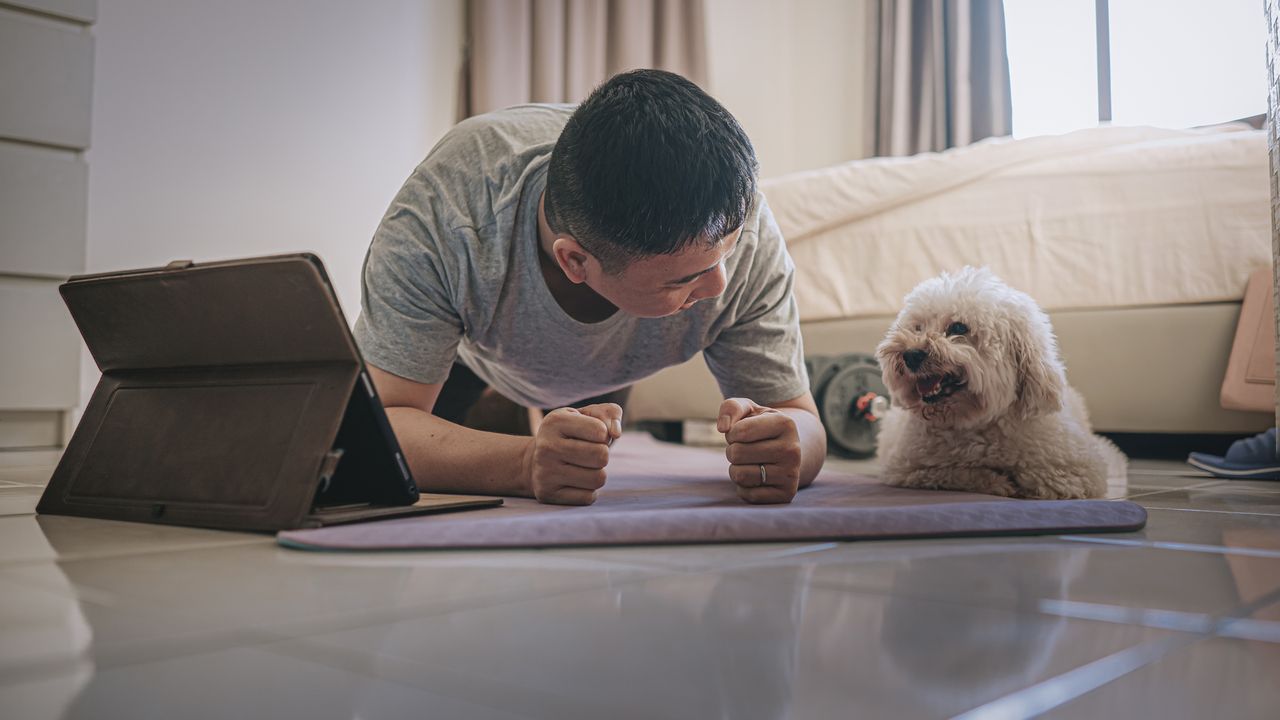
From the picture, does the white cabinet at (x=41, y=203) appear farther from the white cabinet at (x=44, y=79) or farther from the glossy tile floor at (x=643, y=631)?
the glossy tile floor at (x=643, y=631)

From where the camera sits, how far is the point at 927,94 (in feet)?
15.1

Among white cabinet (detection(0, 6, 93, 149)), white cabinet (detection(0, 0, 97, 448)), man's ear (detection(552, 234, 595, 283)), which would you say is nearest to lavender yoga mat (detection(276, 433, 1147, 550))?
man's ear (detection(552, 234, 595, 283))

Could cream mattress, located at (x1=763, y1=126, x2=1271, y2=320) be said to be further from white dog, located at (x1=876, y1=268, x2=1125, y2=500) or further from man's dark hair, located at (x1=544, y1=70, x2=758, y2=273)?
man's dark hair, located at (x1=544, y1=70, x2=758, y2=273)

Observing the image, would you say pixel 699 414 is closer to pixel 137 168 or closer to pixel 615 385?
pixel 615 385

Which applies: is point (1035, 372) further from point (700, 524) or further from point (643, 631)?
point (643, 631)

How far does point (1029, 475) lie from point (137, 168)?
2.59 meters

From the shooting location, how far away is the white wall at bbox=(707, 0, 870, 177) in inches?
198

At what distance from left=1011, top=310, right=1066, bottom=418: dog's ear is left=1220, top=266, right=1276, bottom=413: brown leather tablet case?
80 cm

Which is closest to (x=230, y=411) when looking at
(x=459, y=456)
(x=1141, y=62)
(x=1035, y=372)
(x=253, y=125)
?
(x=459, y=456)

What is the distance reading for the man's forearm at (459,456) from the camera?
123 cm

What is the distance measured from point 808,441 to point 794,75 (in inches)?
164

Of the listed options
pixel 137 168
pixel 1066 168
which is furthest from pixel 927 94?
pixel 137 168

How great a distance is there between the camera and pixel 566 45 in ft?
13.9

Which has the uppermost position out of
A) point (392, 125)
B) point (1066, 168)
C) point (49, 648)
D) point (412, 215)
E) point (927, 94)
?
point (927, 94)
